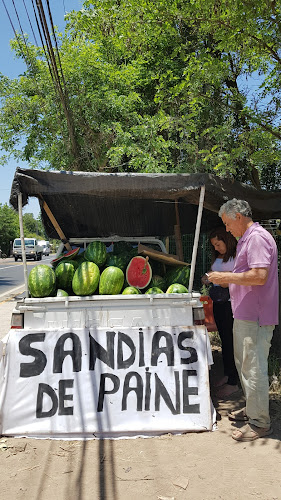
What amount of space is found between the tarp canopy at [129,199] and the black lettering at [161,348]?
1430 millimetres

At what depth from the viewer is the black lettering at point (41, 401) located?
390 centimetres

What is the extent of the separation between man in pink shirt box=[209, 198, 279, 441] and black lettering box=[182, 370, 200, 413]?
43 centimetres

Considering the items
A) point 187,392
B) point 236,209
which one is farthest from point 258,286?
point 187,392

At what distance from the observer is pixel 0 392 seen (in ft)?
13.0

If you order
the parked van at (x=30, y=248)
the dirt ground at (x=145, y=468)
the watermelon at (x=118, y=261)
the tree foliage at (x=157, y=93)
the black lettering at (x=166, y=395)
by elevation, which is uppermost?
the tree foliage at (x=157, y=93)

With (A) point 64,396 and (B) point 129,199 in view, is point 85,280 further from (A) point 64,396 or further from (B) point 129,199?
(B) point 129,199

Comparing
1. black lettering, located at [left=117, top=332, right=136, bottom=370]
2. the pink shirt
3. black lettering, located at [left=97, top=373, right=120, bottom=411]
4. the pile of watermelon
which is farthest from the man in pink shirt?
black lettering, located at [left=97, top=373, right=120, bottom=411]

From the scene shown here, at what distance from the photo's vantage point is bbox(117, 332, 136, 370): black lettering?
4086 millimetres

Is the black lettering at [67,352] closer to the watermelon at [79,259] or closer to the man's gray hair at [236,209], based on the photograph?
the watermelon at [79,259]

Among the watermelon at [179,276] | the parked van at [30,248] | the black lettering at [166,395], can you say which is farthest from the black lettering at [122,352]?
the parked van at [30,248]

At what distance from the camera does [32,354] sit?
4078mm

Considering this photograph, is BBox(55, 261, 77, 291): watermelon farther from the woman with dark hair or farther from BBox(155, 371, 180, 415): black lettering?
the woman with dark hair

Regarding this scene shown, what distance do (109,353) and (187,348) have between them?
0.79 meters

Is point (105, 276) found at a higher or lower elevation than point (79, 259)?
lower
